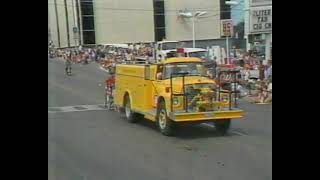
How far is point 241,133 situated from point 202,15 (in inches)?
32.6

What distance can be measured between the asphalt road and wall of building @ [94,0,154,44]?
21cm

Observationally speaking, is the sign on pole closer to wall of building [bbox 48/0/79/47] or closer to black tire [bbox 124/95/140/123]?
wall of building [bbox 48/0/79/47]

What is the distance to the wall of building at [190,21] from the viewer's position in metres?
2.41

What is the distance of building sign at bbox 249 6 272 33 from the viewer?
2404 millimetres

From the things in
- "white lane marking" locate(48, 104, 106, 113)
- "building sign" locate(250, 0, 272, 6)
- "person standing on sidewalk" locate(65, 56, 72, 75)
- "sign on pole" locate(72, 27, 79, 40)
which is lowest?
"white lane marking" locate(48, 104, 106, 113)

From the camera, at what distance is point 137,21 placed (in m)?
2.46

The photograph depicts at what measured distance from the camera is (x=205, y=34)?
97.4 inches

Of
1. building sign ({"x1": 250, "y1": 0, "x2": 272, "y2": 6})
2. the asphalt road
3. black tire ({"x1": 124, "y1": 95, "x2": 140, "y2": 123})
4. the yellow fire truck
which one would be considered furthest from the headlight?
building sign ({"x1": 250, "y1": 0, "x2": 272, "y2": 6})

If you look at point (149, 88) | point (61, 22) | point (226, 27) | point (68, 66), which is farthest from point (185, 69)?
point (61, 22)

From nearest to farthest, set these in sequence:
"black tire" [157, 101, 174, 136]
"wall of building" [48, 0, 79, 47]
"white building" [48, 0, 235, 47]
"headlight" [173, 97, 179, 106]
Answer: "wall of building" [48, 0, 79, 47] < "white building" [48, 0, 235, 47] < "black tire" [157, 101, 174, 136] < "headlight" [173, 97, 179, 106]

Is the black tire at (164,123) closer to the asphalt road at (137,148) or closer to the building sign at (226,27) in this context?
the asphalt road at (137,148)

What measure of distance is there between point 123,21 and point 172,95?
0.99 meters

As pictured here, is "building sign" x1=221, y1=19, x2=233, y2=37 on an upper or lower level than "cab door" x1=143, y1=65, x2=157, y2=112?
upper
